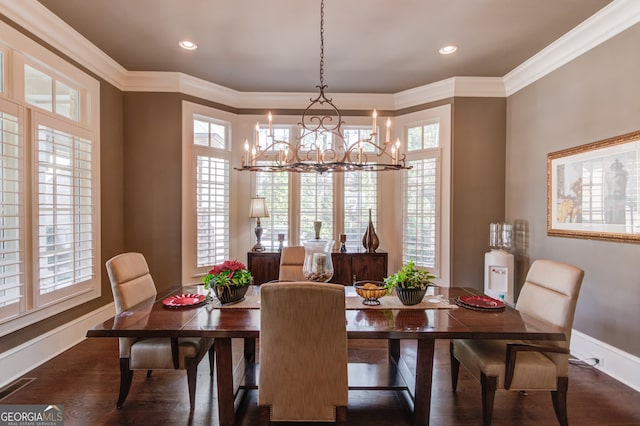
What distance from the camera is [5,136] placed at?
2383mm

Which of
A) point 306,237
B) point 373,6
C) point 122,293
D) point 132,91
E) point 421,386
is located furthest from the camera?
point 306,237

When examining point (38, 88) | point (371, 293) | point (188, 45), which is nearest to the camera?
point (371, 293)

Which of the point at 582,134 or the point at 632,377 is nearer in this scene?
the point at 632,377

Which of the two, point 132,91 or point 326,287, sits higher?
point 132,91

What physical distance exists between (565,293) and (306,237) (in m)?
3.09

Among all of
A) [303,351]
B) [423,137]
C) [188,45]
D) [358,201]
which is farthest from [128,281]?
[423,137]

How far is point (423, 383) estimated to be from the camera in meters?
1.88

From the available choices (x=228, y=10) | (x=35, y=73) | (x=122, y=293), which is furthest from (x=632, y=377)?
(x=35, y=73)

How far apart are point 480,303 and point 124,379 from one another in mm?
2520

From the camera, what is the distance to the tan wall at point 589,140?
97.3 inches

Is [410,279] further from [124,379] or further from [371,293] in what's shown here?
[124,379]

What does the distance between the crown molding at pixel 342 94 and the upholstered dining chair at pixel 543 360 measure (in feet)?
7.26

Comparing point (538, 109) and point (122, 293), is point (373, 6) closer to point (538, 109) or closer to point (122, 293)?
point (538, 109)

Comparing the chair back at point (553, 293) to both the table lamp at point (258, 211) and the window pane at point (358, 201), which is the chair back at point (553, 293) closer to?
the window pane at point (358, 201)
